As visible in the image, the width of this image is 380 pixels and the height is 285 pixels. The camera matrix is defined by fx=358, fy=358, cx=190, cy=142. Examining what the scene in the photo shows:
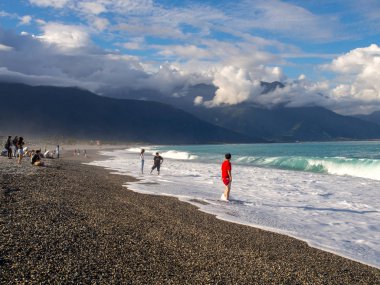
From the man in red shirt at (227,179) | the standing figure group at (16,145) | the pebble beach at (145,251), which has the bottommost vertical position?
the pebble beach at (145,251)

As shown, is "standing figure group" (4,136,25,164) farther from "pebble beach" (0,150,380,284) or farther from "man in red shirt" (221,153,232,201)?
"man in red shirt" (221,153,232,201)

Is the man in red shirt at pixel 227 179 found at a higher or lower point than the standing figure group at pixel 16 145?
lower

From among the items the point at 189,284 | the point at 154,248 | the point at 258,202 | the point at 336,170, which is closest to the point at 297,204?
the point at 258,202

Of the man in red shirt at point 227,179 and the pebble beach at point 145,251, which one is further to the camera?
the man in red shirt at point 227,179

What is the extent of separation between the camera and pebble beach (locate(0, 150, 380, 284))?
6629 millimetres

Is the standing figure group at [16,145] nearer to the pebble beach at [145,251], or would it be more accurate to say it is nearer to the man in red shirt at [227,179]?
the pebble beach at [145,251]

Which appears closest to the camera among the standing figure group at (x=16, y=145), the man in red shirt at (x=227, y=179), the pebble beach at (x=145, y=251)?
the pebble beach at (x=145, y=251)

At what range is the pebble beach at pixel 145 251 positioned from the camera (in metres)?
6.63

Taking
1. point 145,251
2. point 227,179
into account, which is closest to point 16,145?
point 227,179

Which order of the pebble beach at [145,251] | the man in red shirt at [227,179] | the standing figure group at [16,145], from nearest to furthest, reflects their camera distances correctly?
the pebble beach at [145,251], the man in red shirt at [227,179], the standing figure group at [16,145]

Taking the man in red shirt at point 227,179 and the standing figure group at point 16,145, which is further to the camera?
the standing figure group at point 16,145

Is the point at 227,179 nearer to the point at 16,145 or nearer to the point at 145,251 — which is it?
the point at 145,251

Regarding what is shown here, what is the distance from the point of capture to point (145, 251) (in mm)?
8016

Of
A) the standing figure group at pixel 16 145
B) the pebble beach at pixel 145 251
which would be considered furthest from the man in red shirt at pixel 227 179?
the standing figure group at pixel 16 145
